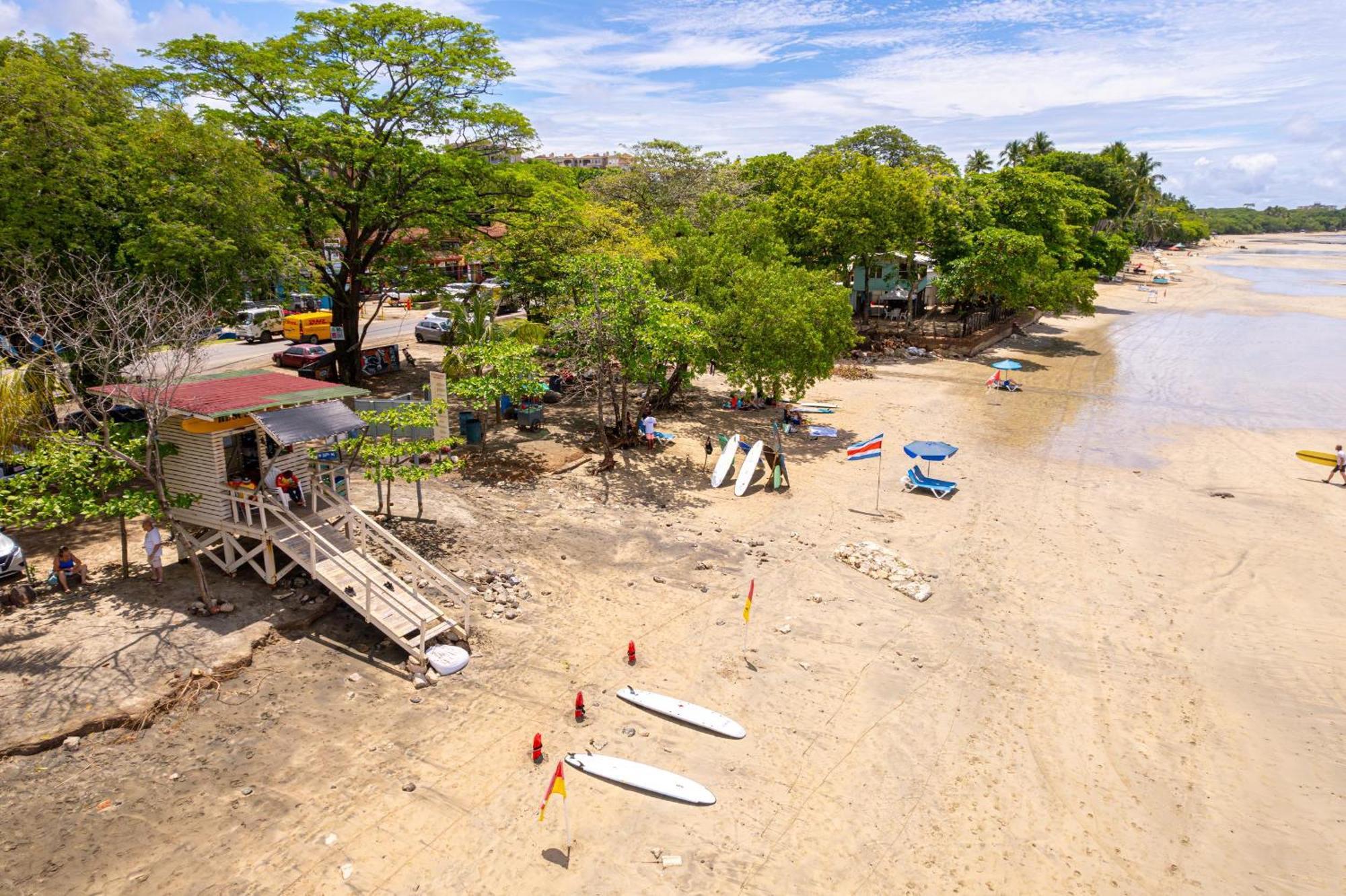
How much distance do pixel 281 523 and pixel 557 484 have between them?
8503 mm

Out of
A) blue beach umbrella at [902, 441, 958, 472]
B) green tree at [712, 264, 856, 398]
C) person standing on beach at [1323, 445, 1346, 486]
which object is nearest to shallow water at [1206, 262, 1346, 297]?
person standing on beach at [1323, 445, 1346, 486]

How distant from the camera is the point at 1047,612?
634 inches

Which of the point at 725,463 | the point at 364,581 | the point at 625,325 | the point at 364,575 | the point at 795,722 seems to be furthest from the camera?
the point at 725,463

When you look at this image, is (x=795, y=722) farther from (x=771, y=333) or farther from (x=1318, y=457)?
(x=1318, y=457)

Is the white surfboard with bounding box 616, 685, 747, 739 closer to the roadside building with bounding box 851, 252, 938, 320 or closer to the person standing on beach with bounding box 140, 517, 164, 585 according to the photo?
the person standing on beach with bounding box 140, 517, 164, 585

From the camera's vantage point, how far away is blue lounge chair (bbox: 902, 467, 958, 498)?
23000 mm

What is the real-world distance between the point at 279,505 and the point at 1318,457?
3319 cm

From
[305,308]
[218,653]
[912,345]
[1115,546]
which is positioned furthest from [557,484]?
[912,345]

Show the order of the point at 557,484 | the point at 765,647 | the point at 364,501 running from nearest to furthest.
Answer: the point at 765,647 < the point at 364,501 < the point at 557,484

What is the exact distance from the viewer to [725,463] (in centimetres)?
2320

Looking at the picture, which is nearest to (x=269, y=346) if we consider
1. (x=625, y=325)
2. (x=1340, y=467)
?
(x=625, y=325)

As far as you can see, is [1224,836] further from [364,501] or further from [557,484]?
[364,501]

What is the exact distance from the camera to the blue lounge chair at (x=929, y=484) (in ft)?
75.5

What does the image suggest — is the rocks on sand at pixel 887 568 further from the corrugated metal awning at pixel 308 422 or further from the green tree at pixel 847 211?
the green tree at pixel 847 211
